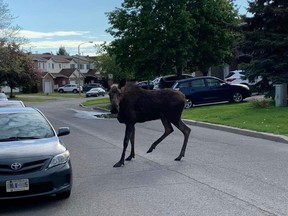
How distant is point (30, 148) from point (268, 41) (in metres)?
15.9

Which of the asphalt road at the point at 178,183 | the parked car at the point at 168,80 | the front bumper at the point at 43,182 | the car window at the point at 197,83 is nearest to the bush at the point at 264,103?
the car window at the point at 197,83

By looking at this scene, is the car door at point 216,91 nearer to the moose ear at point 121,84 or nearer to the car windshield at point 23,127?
the moose ear at point 121,84

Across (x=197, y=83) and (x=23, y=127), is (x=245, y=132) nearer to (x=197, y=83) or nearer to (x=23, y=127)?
(x=23, y=127)

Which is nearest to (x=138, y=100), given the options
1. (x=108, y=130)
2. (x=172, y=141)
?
(x=172, y=141)

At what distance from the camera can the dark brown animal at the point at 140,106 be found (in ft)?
33.1

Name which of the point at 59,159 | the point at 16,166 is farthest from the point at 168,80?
the point at 16,166

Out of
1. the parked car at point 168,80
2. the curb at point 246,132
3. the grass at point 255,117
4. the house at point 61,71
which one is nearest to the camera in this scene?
the curb at point 246,132

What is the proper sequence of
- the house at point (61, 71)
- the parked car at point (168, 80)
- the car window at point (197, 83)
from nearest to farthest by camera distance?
the car window at point (197, 83)
the parked car at point (168, 80)
the house at point (61, 71)

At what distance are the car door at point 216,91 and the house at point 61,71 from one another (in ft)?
246

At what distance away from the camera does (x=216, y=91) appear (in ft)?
86.6

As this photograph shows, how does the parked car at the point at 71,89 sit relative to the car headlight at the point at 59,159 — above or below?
below

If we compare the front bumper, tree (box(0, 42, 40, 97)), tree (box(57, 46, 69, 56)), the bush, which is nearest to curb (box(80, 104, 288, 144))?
the bush

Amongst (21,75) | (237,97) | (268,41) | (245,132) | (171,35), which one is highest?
(171,35)

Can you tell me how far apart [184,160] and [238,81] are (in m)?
21.9
